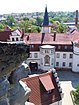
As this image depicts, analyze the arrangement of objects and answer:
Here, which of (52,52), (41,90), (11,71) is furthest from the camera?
(52,52)

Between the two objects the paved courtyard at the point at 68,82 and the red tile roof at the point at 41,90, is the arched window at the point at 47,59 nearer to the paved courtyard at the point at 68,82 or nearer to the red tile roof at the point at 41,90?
the paved courtyard at the point at 68,82

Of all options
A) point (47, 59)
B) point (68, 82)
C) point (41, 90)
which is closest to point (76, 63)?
point (47, 59)

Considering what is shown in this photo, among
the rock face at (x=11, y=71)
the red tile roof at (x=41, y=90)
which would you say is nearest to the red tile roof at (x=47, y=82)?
the red tile roof at (x=41, y=90)

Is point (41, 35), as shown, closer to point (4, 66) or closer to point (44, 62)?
point (44, 62)

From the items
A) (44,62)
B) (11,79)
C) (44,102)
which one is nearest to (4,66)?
(11,79)

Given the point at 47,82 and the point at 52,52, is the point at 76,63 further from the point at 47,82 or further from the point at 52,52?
the point at 47,82

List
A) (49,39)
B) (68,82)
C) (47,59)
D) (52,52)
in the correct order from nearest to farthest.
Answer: (68,82), (52,52), (47,59), (49,39)
